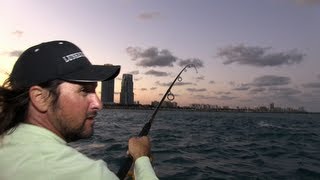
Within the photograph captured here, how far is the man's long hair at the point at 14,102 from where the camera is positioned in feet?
7.55

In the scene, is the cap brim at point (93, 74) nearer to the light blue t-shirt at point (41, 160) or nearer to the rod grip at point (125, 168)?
the light blue t-shirt at point (41, 160)

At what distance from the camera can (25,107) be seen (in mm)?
2389

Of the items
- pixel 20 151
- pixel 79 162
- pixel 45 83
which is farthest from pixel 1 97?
pixel 79 162

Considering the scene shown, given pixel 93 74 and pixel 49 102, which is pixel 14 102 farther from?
pixel 93 74

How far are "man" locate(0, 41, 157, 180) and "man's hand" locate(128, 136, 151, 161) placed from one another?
0.10 m

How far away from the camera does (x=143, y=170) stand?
93.0 inches

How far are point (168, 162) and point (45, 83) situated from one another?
10953mm

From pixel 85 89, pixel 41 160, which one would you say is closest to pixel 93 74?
pixel 85 89

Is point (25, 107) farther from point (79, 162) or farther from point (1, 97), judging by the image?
point (79, 162)

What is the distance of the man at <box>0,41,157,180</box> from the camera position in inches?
82.2

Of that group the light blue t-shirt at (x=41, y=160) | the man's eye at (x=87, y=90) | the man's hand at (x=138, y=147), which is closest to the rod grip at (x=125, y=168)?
the man's hand at (x=138, y=147)

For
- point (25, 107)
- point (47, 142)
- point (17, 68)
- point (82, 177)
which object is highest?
point (17, 68)

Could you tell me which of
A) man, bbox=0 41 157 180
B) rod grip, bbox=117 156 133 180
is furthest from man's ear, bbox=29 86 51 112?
rod grip, bbox=117 156 133 180

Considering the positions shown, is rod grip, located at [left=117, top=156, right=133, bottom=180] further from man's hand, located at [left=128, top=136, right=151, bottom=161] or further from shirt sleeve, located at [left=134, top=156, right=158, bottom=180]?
shirt sleeve, located at [left=134, top=156, right=158, bottom=180]
